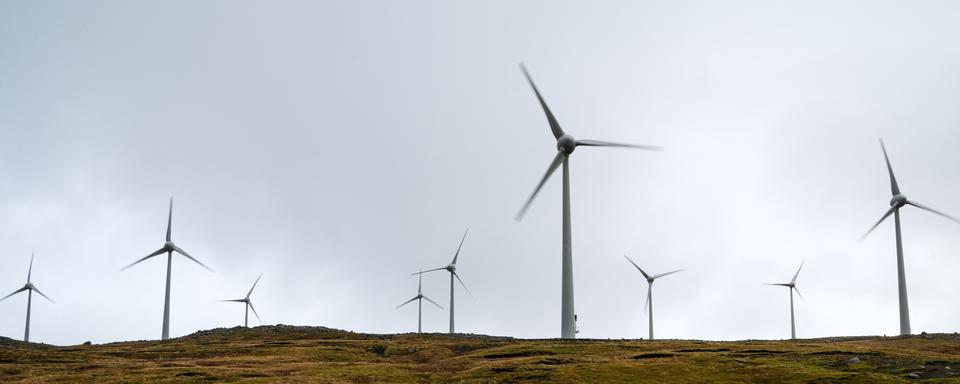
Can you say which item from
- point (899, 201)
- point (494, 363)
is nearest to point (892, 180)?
point (899, 201)

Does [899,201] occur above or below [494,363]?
above

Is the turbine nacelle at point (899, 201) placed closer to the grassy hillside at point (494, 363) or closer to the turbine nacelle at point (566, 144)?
the grassy hillside at point (494, 363)

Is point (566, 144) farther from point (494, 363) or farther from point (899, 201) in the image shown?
point (899, 201)

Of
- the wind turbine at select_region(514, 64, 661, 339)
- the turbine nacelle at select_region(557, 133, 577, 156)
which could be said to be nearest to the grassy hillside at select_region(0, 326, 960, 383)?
the wind turbine at select_region(514, 64, 661, 339)

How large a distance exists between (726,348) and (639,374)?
70.8 ft

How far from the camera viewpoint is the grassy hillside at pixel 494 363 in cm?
6644

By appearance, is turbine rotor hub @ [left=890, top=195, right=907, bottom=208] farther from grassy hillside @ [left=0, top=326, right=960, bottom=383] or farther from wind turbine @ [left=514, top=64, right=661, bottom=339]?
wind turbine @ [left=514, top=64, right=661, bottom=339]

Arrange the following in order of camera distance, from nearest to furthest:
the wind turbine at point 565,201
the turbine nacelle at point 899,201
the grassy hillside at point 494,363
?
1. the grassy hillside at point 494,363
2. the wind turbine at point 565,201
3. the turbine nacelle at point 899,201

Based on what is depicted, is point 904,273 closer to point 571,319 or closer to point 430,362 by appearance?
point 571,319

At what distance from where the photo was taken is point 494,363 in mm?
75812

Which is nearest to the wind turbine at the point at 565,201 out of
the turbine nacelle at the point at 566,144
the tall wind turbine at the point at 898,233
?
the turbine nacelle at the point at 566,144

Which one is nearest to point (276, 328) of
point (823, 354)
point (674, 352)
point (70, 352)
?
point (70, 352)

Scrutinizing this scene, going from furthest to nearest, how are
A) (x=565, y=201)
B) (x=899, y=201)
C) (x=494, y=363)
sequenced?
(x=899, y=201) < (x=565, y=201) < (x=494, y=363)

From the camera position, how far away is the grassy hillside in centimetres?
6644
